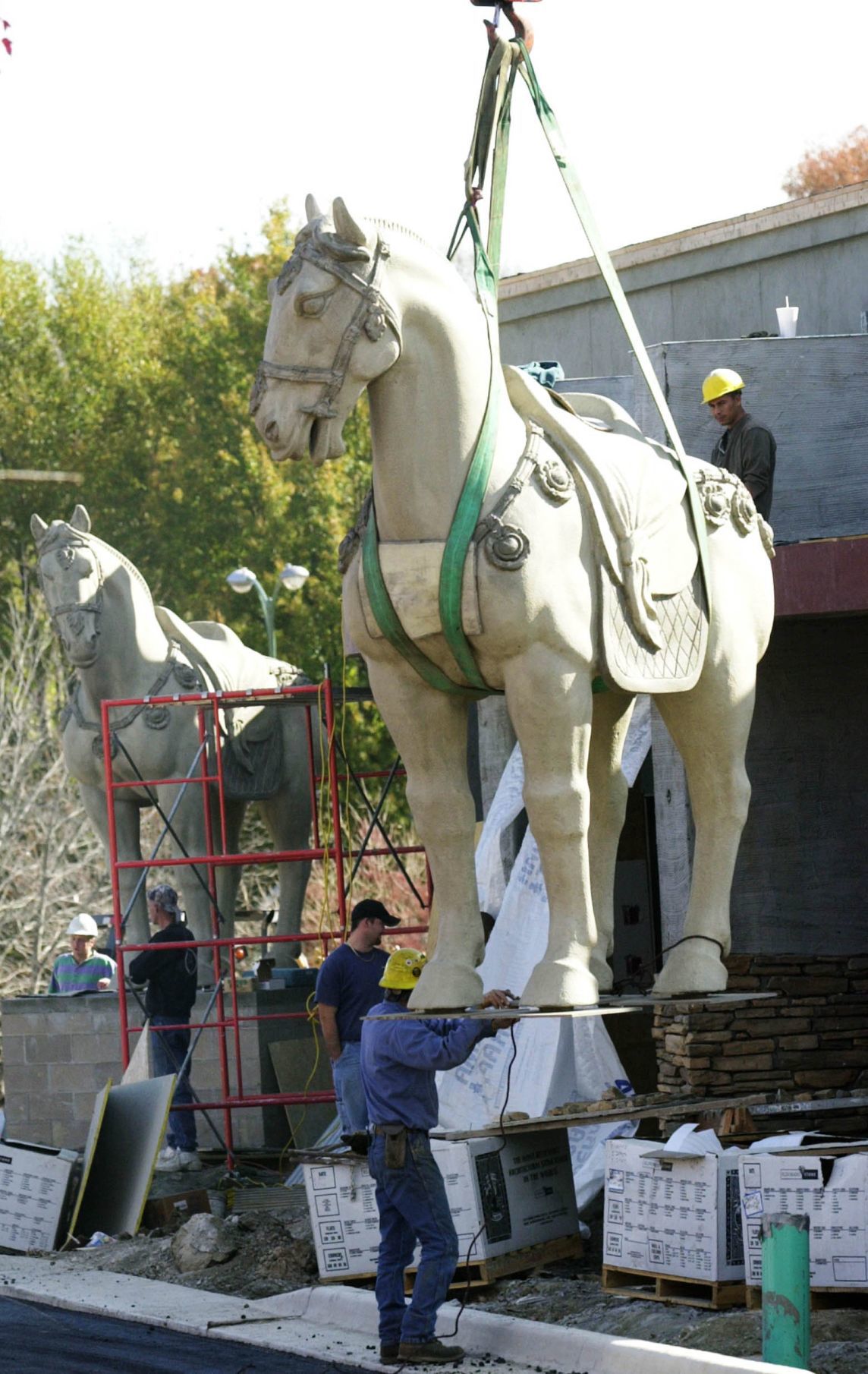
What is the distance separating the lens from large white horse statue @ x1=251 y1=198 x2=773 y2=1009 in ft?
19.6

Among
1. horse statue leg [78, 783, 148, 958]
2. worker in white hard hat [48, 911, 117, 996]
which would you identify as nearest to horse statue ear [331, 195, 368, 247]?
horse statue leg [78, 783, 148, 958]

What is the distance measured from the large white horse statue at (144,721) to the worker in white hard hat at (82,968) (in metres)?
0.55

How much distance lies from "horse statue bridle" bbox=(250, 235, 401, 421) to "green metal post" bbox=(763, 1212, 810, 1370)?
3.27 metres

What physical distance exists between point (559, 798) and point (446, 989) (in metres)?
0.69

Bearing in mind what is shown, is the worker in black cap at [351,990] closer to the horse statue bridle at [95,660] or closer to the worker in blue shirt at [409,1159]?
the worker in blue shirt at [409,1159]

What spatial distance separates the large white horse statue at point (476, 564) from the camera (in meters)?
5.96

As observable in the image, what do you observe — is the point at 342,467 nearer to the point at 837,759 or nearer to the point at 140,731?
the point at 140,731

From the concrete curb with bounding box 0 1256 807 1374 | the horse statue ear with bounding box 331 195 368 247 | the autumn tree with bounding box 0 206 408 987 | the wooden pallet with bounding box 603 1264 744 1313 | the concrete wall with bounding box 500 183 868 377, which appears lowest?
the concrete curb with bounding box 0 1256 807 1374

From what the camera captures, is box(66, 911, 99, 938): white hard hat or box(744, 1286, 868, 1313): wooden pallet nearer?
box(744, 1286, 868, 1313): wooden pallet

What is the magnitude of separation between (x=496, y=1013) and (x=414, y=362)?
193cm

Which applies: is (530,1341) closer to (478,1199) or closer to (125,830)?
(478,1199)

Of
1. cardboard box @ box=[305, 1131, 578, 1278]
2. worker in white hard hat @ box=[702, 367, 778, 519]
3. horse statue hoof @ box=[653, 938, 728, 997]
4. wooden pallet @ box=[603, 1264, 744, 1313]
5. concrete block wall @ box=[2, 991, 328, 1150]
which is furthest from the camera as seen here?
concrete block wall @ box=[2, 991, 328, 1150]

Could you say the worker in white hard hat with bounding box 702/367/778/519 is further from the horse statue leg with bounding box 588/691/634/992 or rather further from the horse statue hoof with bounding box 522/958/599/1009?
the horse statue hoof with bounding box 522/958/599/1009

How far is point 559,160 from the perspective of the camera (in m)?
6.41
